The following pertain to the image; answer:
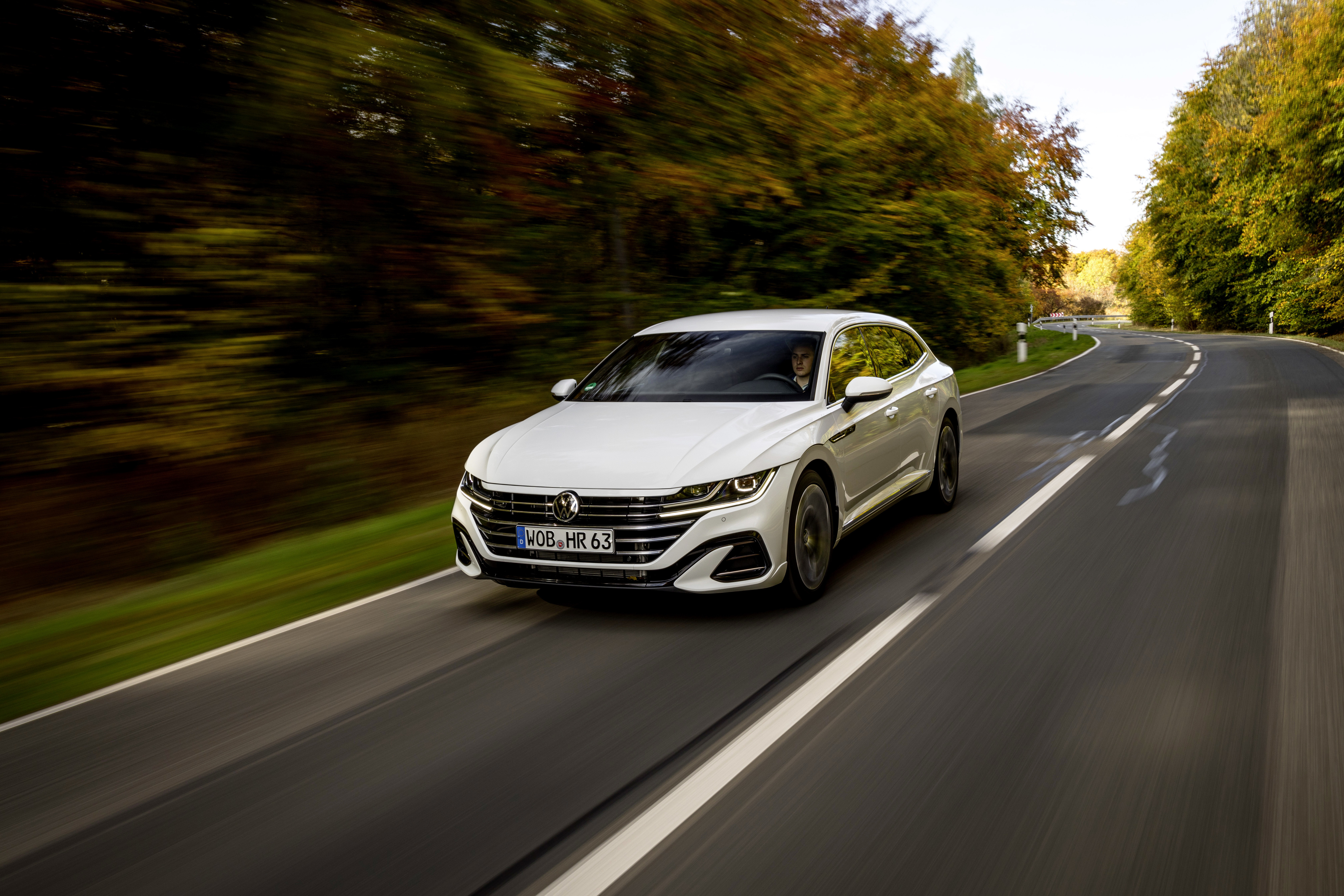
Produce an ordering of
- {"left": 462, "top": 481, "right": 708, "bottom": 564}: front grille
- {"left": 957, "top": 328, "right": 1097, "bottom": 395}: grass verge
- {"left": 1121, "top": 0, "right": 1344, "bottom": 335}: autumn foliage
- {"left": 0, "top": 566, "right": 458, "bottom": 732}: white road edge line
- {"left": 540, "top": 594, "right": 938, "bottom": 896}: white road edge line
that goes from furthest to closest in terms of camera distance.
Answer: {"left": 1121, "top": 0, "right": 1344, "bottom": 335}: autumn foliage, {"left": 957, "top": 328, "right": 1097, "bottom": 395}: grass verge, {"left": 462, "top": 481, "right": 708, "bottom": 564}: front grille, {"left": 0, "top": 566, "right": 458, "bottom": 732}: white road edge line, {"left": 540, "top": 594, "right": 938, "bottom": 896}: white road edge line

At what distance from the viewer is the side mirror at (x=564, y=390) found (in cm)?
698

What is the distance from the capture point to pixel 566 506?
208 inches

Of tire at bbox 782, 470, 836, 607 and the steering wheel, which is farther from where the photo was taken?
the steering wheel

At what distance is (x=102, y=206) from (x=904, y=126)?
15.9m

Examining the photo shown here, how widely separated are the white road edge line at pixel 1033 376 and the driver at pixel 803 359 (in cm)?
1308

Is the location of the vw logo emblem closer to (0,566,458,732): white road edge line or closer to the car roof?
(0,566,458,732): white road edge line

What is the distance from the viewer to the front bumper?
17.1ft

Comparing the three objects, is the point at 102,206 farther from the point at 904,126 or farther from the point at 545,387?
the point at 904,126

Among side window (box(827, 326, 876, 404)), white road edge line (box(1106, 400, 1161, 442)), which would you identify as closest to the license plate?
side window (box(827, 326, 876, 404))

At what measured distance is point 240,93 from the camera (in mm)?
8102

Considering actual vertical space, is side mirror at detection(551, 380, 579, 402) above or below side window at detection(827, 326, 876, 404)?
below

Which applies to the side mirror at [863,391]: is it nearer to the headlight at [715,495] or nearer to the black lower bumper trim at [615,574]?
the headlight at [715,495]

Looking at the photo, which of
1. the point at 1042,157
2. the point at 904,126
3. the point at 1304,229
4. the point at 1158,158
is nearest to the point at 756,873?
the point at 904,126

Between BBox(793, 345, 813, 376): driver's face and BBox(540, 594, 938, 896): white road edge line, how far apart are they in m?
1.82
